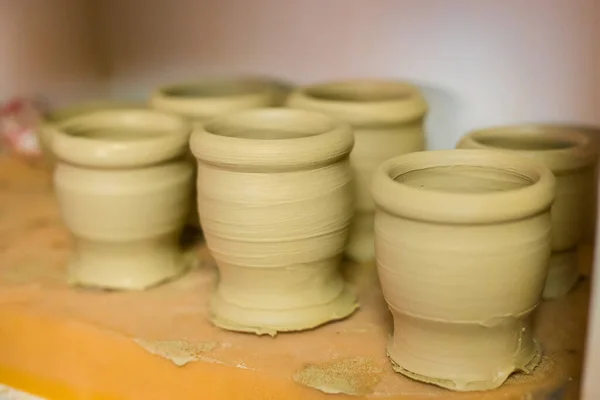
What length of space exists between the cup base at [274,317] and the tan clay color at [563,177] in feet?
0.81

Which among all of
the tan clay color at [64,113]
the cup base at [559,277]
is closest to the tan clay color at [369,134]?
the cup base at [559,277]

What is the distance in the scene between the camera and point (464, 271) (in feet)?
2.17

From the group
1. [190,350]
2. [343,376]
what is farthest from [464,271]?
[190,350]

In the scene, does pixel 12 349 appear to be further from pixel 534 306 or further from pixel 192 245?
pixel 534 306

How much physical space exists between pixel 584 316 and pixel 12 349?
673 mm

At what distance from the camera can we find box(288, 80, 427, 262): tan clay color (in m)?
0.93

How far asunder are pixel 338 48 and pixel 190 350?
586mm

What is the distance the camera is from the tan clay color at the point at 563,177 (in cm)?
83

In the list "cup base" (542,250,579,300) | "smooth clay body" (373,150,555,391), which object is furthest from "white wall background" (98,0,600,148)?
"smooth clay body" (373,150,555,391)

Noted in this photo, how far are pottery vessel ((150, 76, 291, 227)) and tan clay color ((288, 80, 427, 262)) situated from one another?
0.26 feet

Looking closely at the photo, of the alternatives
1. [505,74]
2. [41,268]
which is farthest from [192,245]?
[505,74]

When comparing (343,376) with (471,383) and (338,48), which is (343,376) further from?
(338,48)

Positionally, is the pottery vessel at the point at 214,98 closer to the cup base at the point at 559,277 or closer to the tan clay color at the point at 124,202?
the tan clay color at the point at 124,202

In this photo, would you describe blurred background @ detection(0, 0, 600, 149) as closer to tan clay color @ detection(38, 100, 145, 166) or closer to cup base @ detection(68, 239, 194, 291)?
tan clay color @ detection(38, 100, 145, 166)
